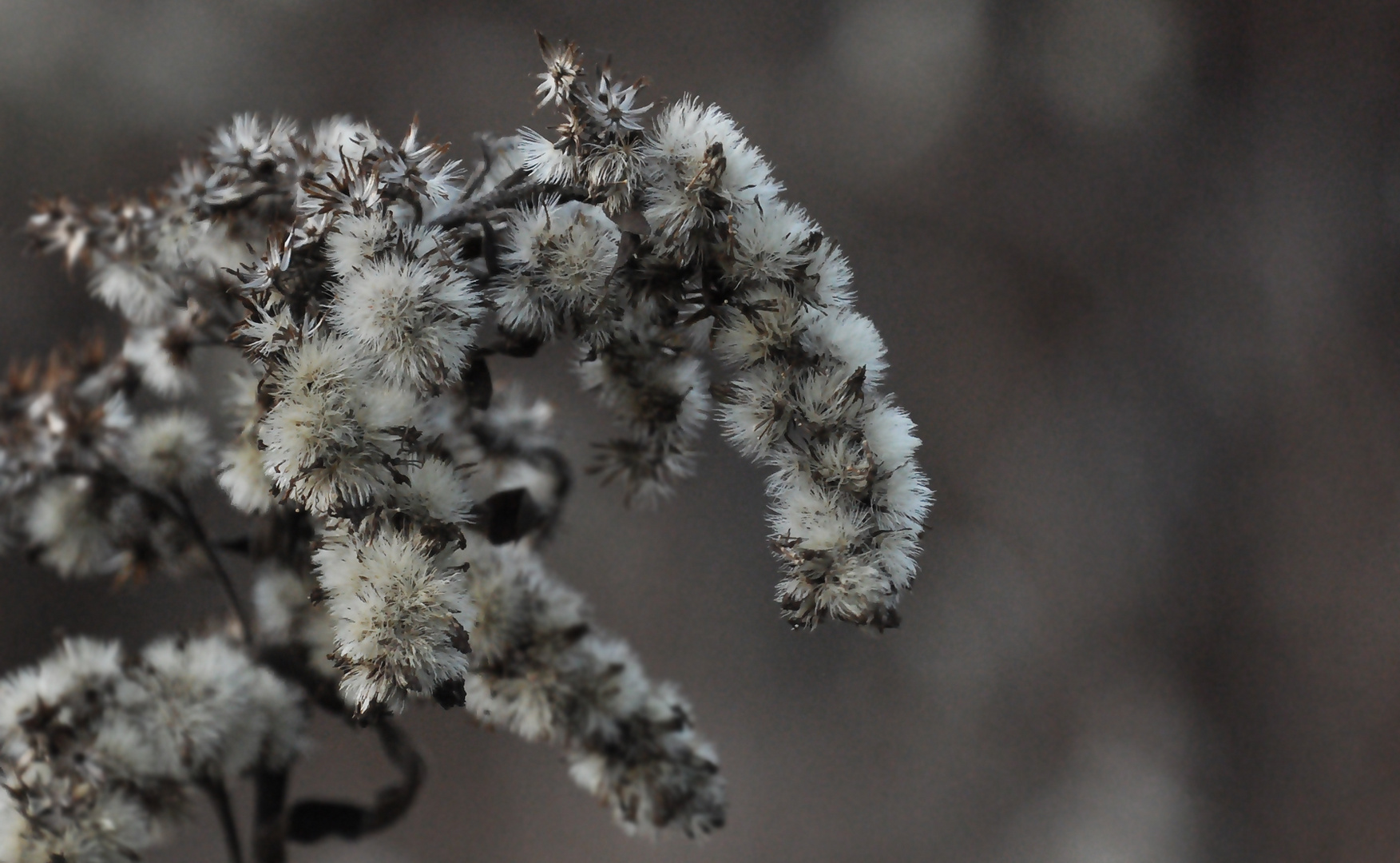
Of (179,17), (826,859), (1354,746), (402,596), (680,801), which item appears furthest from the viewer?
(179,17)

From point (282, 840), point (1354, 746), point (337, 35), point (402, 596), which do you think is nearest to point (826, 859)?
point (1354, 746)

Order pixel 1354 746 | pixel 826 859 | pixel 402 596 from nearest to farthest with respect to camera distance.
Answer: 1. pixel 402 596
2. pixel 1354 746
3. pixel 826 859

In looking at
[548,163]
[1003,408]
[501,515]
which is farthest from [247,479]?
[1003,408]

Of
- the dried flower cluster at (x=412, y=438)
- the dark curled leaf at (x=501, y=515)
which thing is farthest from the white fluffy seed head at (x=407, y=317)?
the dark curled leaf at (x=501, y=515)

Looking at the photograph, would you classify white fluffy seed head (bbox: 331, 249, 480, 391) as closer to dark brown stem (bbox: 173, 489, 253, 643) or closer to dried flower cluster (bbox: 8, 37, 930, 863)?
dried flower cluster (bbox: 8, 37, 930, 863)

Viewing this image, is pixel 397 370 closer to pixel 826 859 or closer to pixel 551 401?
pixel 551 401

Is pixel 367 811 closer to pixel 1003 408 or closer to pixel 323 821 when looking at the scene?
pixel 323 821

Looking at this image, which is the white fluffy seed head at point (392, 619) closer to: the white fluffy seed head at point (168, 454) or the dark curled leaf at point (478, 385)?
the dark curled leaf at point (478, 385)

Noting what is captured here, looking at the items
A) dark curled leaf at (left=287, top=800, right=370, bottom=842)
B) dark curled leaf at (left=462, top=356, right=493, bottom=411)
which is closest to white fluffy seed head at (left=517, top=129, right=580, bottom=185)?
dark curled leaf at (left=462, top=356, right=493, bottom=411)
